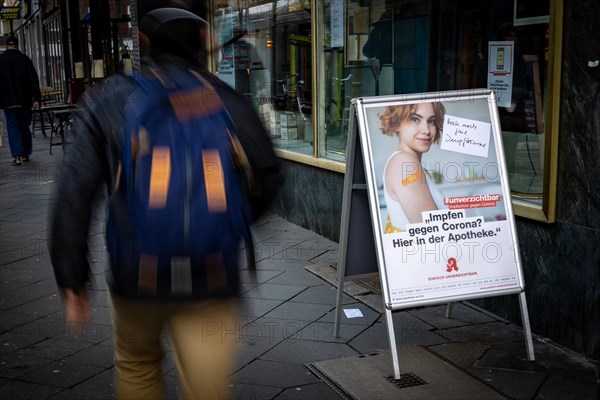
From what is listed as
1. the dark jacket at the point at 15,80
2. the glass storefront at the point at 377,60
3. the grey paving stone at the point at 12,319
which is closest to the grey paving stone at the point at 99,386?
the grey paving stone at the point at 12,319

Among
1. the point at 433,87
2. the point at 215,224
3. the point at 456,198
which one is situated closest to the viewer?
the point at 215,224

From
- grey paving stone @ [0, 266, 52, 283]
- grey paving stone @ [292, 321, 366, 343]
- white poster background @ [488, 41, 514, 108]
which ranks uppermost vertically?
white poster background @ [488, 41, 514, 108]

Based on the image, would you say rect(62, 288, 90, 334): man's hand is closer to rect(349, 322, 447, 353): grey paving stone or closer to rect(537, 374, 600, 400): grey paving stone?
rect(349, 322, 447, 353): grey paving stone

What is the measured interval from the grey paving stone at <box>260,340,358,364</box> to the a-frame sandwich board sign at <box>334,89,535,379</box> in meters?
0.49

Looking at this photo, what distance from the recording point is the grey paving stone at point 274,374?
143 inches

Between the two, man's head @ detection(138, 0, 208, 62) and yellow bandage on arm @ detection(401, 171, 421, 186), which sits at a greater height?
man's head @ detection(138, 0, 208, 62)

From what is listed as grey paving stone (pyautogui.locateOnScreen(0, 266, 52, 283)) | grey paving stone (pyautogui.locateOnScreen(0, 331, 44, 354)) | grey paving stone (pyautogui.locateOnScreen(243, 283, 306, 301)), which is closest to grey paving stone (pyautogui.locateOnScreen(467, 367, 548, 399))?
grey paving stone (pyautogui.locateOnScreen(243, 283, 306, 301))

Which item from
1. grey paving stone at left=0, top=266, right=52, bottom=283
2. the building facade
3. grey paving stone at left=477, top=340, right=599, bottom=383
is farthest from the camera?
grey paving stone at left=0, top=266, right=52, bottom=283

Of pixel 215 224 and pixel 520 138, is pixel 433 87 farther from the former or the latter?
pixel 215 224

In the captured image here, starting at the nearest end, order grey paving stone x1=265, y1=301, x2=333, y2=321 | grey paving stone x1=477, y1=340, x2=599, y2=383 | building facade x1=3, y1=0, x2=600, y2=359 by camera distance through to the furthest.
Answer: grey paving stone x1=477, y1=340, x2=599, y2=383 → building facade x1=3, y1=0, x2=600, y2=359 → grey paving stone x1=265, y1=301, x2=333, y2=321

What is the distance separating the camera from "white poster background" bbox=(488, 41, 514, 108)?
4789 millimetres

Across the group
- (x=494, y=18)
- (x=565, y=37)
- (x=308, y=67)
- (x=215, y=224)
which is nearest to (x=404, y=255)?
(x=565, y=37)

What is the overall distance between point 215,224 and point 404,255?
167 cm

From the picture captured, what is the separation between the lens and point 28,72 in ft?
39.4
